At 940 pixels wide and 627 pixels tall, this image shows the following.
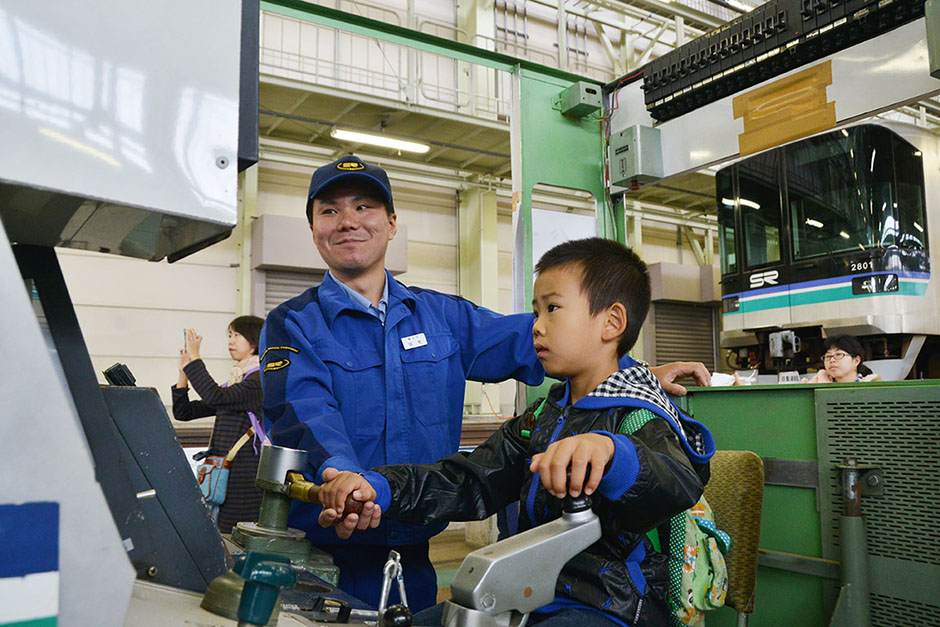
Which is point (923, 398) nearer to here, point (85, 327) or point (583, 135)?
point (583, 135)

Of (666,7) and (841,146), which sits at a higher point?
(666,7)

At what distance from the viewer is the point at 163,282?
20.1ft

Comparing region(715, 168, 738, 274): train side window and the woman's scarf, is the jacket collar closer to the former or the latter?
the woman's scarf

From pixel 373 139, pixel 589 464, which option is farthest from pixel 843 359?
pixel 373 139

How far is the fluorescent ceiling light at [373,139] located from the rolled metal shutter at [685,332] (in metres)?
3.61

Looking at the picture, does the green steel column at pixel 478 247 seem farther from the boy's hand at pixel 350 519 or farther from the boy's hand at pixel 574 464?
the boy's hand at pixel 574 464

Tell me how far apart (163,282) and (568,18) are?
5189mm

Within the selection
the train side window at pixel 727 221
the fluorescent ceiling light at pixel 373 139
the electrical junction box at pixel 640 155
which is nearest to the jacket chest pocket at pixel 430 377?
the electrical junction box at pixel 640 155

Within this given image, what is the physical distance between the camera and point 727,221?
5641mm

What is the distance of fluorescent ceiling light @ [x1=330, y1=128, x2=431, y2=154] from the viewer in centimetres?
643

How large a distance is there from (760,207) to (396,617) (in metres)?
5.30

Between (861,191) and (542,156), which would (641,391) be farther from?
(861,191)

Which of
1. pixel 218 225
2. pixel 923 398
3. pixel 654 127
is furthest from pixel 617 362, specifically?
pixel 654 127

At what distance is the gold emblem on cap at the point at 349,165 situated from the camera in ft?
5.25
